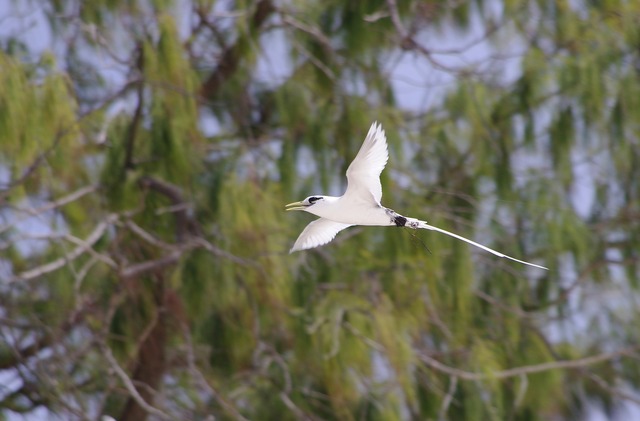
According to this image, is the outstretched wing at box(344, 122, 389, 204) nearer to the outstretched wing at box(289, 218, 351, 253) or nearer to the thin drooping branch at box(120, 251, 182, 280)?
the outstretched wing at box(289, 218, 351, 253)

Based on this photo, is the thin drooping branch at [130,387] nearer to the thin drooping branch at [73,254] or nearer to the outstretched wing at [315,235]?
the thin drooping branch at [73,254]

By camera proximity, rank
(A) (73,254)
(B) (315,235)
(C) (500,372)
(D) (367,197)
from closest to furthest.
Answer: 1. (D) (367,197)
2. (B) (315,235)
3. (A) (73,254)
4. (C) (500,372)

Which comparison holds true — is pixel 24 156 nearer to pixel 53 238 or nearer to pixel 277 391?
pixel 53 238

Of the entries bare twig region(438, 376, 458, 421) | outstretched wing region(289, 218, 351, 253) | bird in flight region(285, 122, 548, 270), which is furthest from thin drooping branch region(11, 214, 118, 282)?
bird in flight region(285, 122, 548, 270)

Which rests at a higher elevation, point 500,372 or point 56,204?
point 56,204

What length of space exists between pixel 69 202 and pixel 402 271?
1111 mm

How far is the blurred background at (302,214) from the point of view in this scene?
4.18 meters

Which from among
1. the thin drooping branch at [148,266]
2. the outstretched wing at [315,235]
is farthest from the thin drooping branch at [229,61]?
the outstretched wing at [315,235]

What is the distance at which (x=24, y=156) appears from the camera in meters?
3.96

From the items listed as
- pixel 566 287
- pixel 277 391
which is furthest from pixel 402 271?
pixel 566 287

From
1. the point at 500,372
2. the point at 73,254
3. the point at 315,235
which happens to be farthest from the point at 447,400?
the point at 315,235

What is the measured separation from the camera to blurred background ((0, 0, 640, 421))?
4.18m

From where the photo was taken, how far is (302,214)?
4.43 metres

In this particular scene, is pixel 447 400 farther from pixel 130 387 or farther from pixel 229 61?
pixel 229 61
